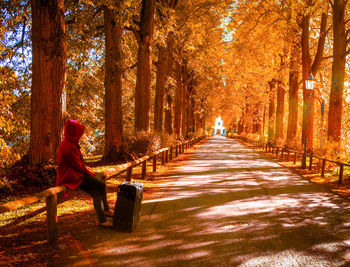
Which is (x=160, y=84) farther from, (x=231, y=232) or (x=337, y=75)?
(x=231, y=232)

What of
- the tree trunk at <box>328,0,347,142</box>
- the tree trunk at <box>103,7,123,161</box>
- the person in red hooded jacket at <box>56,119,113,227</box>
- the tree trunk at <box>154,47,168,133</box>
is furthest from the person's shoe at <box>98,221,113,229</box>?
the tree trunk at <box>154,47,168,133</box>

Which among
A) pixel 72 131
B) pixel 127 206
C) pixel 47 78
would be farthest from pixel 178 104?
pixel 72 131

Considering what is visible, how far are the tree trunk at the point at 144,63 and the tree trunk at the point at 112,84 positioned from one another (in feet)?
4.62

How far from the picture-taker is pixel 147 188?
9.97 metres

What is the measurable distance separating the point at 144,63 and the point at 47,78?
827 centimetres

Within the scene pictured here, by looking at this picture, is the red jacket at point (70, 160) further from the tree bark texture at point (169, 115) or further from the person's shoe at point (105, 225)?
the tree bark texture at point (169, 115)

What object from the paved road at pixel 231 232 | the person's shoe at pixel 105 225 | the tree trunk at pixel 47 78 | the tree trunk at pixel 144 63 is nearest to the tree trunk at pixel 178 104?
the tree trunk at pixel 144 63

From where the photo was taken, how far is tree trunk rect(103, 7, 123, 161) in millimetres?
14500

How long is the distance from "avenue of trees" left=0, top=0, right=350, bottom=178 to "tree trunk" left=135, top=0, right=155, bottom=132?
0.17ft

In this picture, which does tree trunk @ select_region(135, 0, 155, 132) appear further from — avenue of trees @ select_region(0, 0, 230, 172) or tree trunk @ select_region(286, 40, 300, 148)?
tree trunk @ select_region(286, 40, 300, 148)

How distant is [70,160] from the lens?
5.05 meters

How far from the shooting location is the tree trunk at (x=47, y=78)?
8.42m

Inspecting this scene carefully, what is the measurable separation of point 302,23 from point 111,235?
21.6 m

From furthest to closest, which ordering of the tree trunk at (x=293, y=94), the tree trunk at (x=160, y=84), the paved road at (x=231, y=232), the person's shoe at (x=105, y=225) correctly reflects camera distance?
the tree trunk at (x=293, y=94) → the tree trunk at (x=160, y=84) → the person's shoe at (x=105, y=225) → the paved road at (x=231, y=232)
